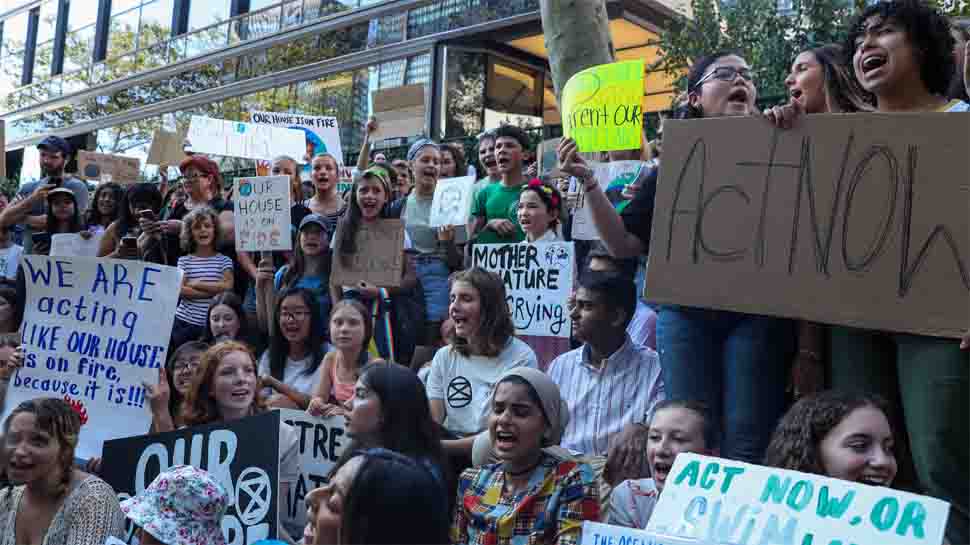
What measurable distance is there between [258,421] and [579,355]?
139 centimetres

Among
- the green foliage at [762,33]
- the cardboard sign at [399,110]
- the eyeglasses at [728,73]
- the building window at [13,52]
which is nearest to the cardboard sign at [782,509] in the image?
the eyeglasses at [728,73]

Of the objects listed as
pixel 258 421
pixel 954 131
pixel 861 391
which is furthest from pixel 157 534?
pixel 954 131

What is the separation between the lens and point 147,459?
14.8ft

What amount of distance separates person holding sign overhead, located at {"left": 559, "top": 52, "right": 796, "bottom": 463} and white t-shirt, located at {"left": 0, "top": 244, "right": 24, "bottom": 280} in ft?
21.2

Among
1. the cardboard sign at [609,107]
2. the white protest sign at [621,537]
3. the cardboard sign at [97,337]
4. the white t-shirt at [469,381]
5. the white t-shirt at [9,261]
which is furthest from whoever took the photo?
the white t-shirt at [9,261]

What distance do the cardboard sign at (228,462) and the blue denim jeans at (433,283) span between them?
198cm

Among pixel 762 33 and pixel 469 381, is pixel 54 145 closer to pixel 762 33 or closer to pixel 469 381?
pixel 469 381

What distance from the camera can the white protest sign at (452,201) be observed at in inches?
250

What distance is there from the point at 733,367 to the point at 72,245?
6.02 m

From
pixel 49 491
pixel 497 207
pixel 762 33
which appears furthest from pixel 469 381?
pixel 762 33

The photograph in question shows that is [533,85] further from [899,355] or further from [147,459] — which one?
[899,355]

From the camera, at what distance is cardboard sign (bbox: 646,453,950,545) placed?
2559 millimetres

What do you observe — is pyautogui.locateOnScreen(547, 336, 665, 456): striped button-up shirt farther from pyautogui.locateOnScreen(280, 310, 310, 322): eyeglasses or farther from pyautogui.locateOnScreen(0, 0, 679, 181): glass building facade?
pyautogui.locateOnScreen(0, 0, 679, 181): glass building facade

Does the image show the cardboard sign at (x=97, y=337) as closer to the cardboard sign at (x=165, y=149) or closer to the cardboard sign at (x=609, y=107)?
the cardboard sign at (x=609, y=107)
